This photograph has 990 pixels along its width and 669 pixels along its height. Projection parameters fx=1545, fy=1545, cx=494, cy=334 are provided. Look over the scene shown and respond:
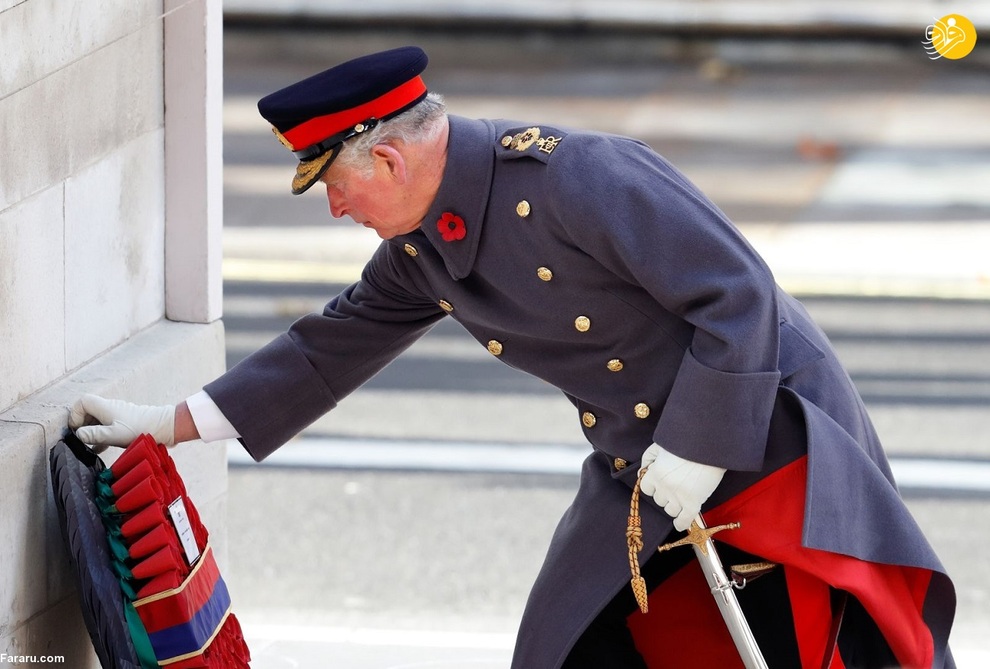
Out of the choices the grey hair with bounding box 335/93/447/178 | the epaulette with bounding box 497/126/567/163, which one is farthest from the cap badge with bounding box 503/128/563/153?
the grey hair with bounding box 335/93/447/178

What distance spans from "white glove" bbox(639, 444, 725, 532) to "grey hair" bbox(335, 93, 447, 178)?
723mm

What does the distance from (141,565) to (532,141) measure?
107 cm

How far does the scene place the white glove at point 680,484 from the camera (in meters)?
2.72

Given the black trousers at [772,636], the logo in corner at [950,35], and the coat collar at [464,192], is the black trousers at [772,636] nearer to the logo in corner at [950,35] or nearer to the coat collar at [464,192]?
the coat collar at [464,192]

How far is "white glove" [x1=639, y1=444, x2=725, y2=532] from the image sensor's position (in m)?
2.72

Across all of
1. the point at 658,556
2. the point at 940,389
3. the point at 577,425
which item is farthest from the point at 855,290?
the point at 658,556

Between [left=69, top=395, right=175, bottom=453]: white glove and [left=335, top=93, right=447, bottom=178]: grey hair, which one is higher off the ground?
[left=335, top=93, right=447, bottom=178]: grey hair

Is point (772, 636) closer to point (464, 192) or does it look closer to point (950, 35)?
point (464, 192)

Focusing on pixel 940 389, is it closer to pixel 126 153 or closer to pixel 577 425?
pixel 577 425

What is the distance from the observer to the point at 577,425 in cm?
616

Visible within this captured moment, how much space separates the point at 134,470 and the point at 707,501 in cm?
108

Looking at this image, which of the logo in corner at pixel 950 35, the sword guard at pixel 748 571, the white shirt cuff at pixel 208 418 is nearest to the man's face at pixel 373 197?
the white shirt cuff at pixel 208 418

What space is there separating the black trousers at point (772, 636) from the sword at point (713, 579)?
0.22 ft

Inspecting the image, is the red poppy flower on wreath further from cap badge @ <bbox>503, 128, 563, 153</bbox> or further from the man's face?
cap badge @ <bbox>503, 128, 563, 153</bbox>
